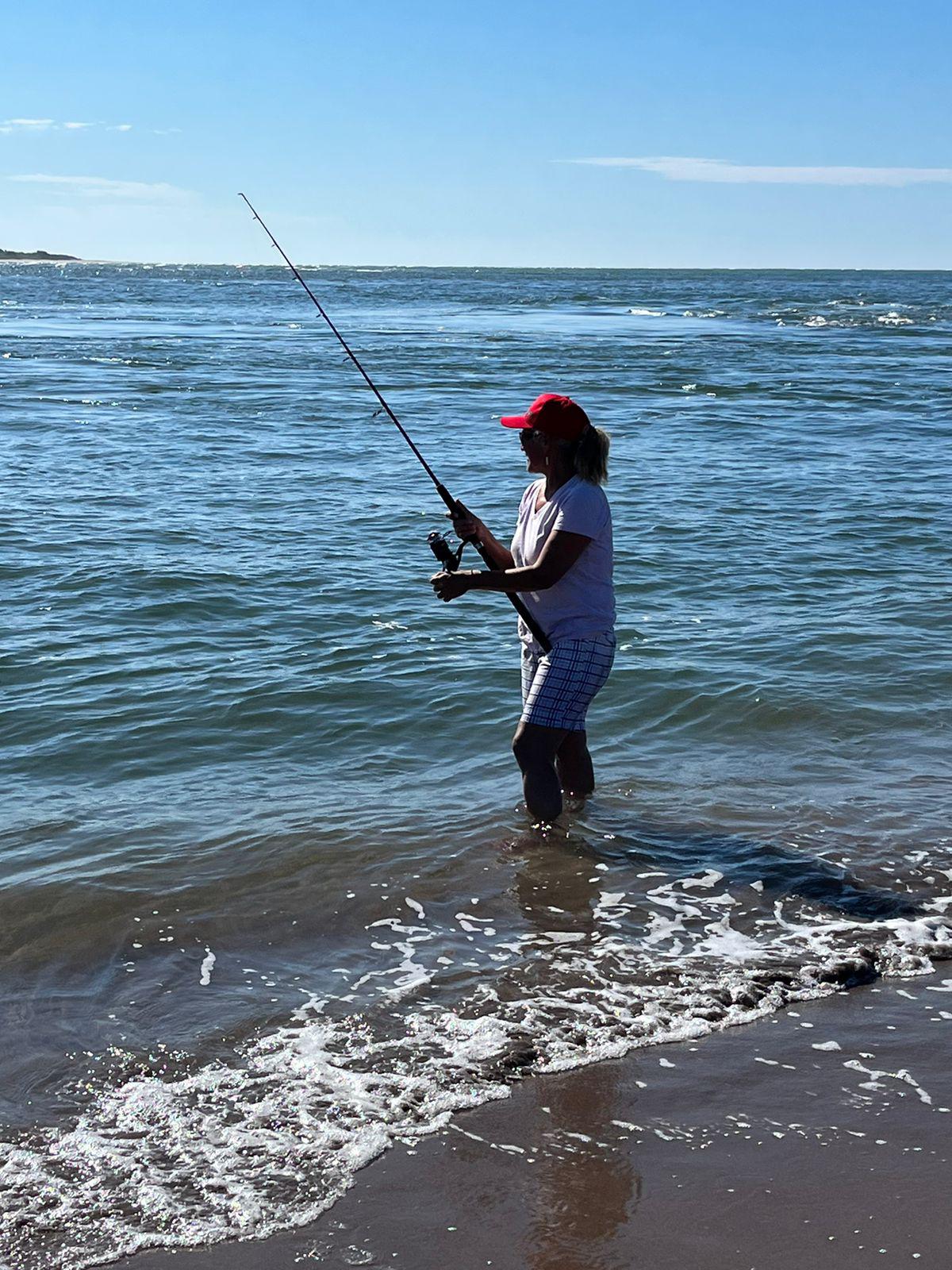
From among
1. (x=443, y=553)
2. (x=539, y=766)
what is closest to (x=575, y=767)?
(x=539, y=766)

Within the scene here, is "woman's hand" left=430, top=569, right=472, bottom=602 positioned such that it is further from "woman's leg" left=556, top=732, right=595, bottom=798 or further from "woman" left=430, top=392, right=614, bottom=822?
"woman's leg" left=556, top=732, right=595, bottom=798

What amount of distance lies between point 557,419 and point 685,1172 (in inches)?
107

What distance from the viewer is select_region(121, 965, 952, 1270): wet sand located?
3.09m

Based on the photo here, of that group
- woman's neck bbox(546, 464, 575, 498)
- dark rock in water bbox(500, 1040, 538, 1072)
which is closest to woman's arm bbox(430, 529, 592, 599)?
woman's neck bbox(546, 464, 575, 498)

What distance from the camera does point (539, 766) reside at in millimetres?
5590

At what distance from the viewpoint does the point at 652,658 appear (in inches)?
332

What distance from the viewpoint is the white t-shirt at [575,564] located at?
5141 mm

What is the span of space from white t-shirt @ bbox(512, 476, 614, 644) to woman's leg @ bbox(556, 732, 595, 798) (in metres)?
0.59

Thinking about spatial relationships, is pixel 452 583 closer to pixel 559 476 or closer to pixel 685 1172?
pixel 559 476

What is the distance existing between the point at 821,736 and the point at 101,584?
5.30 metres

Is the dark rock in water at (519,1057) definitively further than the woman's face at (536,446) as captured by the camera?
No

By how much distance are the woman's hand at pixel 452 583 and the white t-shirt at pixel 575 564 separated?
0.87ft

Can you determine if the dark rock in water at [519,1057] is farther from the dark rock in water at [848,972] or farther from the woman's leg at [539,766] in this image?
the woman's leg at [539,766]

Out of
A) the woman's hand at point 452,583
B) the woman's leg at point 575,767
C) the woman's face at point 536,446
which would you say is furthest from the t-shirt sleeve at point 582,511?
the woman's leg at point 575,767
